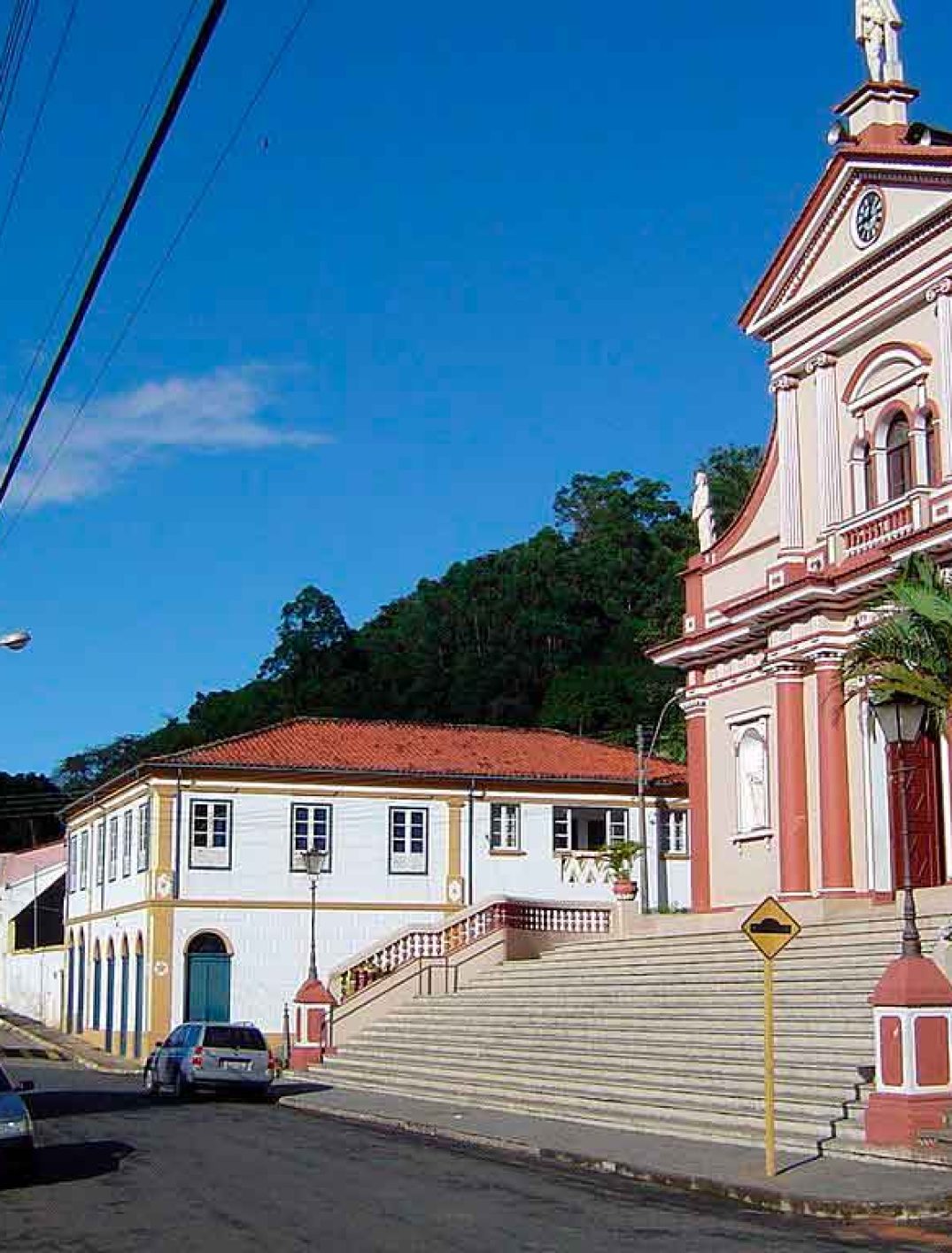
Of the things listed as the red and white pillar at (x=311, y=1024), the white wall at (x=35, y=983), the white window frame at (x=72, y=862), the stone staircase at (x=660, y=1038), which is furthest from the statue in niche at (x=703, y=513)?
the white wall at (x=35, y=983)

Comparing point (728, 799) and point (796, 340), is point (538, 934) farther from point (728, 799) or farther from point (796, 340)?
point (796, 340)

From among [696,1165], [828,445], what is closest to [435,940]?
[828,445]

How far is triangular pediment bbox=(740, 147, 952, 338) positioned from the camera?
29000 mm

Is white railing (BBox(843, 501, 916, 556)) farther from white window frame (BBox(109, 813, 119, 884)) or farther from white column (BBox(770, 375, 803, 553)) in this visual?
white window frame (BBox(109, 813, 119, 884))

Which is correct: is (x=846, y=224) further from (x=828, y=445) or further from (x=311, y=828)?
(x=311, y=828)

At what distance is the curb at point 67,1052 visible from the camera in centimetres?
4550

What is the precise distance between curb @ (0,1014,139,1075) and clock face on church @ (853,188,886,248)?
27.2 m

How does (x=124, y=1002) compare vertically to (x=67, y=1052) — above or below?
above

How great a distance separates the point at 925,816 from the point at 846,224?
10782 mm

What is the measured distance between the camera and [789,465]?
32.5m

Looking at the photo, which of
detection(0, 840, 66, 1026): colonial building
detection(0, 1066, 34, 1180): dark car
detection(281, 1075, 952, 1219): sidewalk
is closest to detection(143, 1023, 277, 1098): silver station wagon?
detection(281, 1075, 952, 1219): sidewalk

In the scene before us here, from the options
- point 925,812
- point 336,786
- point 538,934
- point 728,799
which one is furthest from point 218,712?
point 925,812

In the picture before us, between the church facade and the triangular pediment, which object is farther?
the triangular pediment

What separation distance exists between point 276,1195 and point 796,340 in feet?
70.0
